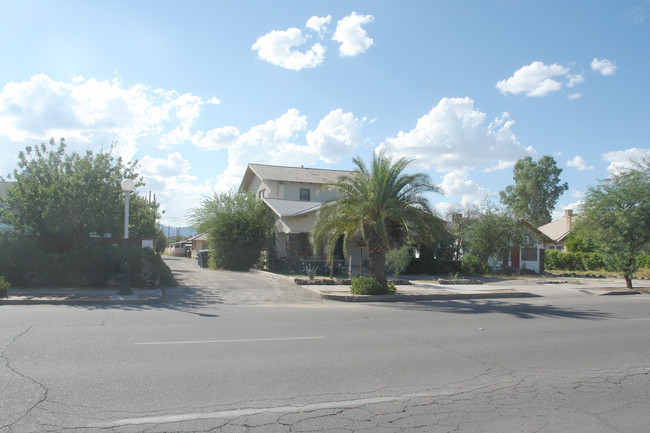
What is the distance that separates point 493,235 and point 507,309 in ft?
51.9

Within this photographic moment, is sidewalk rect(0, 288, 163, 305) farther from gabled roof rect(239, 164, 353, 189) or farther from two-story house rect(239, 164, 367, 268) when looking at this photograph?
gabled roof rect(239, 164, 353, 189)

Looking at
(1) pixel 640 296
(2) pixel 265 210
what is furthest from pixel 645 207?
(2) pixel 265 210

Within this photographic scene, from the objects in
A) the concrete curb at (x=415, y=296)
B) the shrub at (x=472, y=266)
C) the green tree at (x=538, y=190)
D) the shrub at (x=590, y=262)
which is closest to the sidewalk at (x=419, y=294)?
the concrete curb at (x=415, y=296)

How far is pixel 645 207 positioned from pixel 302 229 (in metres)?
16.3

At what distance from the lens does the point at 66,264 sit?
54.6 feet

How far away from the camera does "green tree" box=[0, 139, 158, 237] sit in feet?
56.2

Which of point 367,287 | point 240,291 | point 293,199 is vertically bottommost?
point 240,291

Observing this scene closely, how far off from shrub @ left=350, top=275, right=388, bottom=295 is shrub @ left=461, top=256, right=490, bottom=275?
13.3m

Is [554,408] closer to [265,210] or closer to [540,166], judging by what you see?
[265,210]

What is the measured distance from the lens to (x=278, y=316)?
1193 cm

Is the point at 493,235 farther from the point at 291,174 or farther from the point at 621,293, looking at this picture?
the point at 291,174

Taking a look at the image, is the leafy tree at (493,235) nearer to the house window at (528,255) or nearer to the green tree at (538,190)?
the house window at (528,255)

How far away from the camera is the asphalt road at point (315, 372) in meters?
4.96

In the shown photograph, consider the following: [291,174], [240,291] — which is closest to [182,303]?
[240,291]
